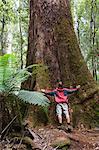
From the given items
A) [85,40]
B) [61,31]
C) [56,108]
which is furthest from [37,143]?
[85,40]

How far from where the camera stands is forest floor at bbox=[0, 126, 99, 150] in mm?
5453

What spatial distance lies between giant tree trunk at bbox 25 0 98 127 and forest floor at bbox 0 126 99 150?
79cm

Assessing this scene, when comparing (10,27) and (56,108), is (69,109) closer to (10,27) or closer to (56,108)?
(56,108)

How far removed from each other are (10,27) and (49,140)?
66.7ft

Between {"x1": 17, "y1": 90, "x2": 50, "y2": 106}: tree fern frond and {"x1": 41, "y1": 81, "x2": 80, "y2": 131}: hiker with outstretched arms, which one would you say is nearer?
{"x1": 17, "y1": 90, "x2": 50, "y2": 106}: tree fern frond

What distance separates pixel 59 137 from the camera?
598 cm

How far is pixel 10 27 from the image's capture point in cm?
2530

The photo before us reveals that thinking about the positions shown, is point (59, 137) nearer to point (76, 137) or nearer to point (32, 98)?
point (76, 137)

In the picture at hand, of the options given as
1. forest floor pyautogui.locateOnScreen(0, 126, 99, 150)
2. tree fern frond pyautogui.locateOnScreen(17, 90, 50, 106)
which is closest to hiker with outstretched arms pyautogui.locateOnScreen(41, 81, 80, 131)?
forest floor pyautogui.locateOnScreen(0, 126, 99, 150)

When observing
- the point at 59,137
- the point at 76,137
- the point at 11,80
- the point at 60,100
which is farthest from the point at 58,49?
the point at 11,80

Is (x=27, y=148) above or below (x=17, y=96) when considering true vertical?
below

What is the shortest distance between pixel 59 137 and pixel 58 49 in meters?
2.82

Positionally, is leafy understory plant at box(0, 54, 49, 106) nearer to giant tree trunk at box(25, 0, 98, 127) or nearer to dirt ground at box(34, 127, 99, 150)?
dirt ground at box(34, 127, 99, 150)

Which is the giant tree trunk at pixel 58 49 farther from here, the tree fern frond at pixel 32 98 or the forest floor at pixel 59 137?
the tree fern frond at pixel 32 98
